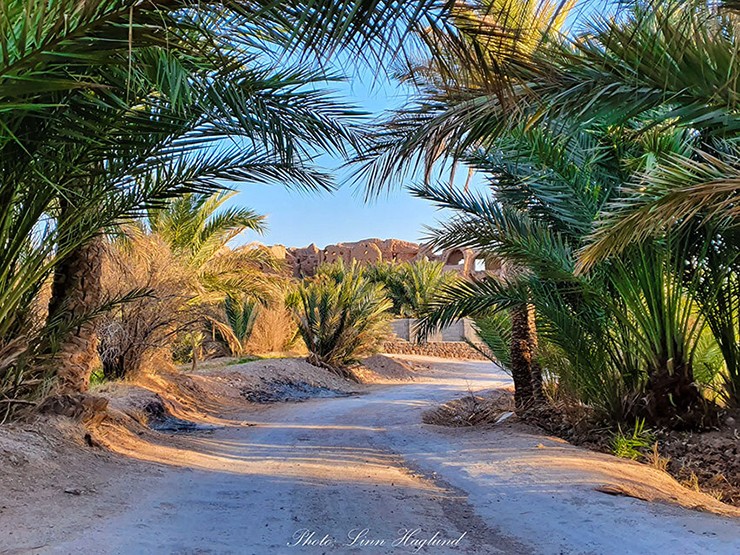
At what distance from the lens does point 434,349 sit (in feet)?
87.7

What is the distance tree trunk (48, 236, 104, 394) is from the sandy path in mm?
1105

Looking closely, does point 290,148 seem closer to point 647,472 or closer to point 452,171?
point 452,171

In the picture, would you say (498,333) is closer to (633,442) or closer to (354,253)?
(633,442)

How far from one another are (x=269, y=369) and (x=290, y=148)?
10.4 meters

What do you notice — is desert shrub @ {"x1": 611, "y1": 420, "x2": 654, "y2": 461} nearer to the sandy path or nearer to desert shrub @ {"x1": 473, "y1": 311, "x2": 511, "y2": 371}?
the sandy path

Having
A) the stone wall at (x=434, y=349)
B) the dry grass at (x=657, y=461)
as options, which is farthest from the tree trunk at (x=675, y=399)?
the stone wall at (x=434, y=349)

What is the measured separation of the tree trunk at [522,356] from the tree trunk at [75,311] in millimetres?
A: 5403

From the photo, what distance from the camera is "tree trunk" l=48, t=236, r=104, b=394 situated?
5.13 meters

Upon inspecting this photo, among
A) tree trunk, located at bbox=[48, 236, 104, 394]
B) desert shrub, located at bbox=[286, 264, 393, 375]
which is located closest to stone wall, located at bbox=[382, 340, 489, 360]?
desert shrub, located at bbox=[286, 264, 393, 375]

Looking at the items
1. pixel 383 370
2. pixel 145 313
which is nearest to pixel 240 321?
pixel 383 370

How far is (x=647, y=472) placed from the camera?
4797 millimetres

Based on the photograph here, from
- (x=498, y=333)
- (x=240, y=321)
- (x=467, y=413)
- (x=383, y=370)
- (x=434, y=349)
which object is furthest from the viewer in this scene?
(x=434, y=349)

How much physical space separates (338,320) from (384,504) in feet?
44.6

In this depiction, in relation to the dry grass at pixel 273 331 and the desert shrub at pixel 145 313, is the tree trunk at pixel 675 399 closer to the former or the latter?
the desert shrub at pixel 145 313
